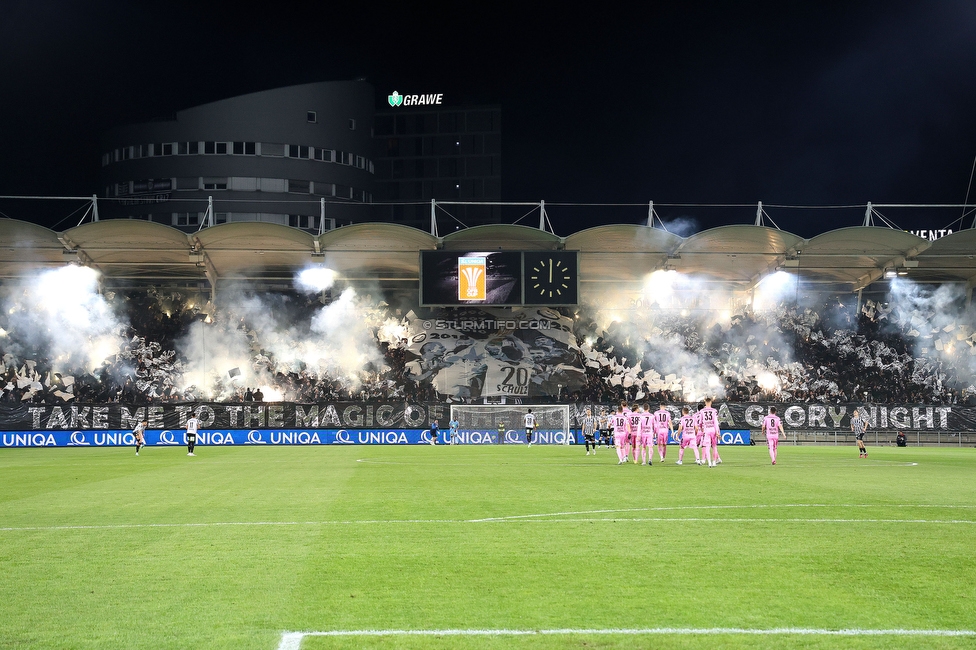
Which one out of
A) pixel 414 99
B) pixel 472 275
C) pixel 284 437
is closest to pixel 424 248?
pixel 472 275

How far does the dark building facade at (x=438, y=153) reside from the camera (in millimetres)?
97500

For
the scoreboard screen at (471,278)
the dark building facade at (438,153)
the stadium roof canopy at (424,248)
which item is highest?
the dark building facade at (438,153)

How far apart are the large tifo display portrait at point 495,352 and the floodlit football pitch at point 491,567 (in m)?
39.6

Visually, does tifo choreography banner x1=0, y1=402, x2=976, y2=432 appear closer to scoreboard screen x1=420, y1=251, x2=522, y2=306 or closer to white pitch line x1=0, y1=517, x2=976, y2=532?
scoreboard screen x1=420, y1=251, x2=522, y2=306

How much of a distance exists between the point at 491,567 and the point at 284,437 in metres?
41.6

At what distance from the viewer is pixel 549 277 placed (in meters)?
51.3

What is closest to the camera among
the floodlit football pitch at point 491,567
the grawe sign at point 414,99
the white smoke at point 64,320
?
the floodlit football pitch at point 491,567

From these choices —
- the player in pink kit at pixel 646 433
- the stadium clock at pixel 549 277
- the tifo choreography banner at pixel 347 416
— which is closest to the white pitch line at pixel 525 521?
the player in pink kit at pixel 646 433

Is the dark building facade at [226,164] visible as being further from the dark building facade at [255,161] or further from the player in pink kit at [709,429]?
the player in pink kit at [709,429]

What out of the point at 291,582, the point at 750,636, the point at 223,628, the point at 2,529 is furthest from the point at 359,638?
the point at 2,529

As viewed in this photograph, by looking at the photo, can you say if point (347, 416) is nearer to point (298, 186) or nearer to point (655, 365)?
point (655, 365)

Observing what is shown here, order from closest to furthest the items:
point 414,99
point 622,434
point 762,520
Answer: point 762,520 → point 622,434 → point 414,99

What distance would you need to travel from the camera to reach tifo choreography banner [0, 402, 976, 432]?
1930 inches

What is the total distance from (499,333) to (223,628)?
5265 cm
